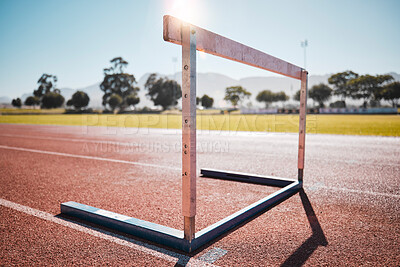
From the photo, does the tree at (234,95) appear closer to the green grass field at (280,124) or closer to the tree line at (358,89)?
the tree line at (358,89)

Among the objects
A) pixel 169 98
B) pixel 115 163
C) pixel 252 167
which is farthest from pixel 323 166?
pixel 169 98

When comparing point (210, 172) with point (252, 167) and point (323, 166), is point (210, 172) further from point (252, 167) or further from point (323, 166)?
point (323, 166)

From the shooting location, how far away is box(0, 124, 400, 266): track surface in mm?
2359

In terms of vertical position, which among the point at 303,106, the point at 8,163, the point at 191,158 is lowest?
the point at 8,163

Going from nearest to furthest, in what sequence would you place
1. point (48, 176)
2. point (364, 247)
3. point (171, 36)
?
point (171, 36)
point (364, 247)
point (48, 176)

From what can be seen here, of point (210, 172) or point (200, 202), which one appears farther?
point (210, 172)

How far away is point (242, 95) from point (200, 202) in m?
140

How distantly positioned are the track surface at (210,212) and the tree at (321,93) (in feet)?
391

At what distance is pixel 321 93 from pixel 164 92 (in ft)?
216

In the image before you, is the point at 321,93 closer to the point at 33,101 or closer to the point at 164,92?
the point at 164,92

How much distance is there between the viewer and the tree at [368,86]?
330 ft

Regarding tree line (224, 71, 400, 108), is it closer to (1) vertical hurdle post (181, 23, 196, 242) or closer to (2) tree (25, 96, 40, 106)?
(1) vertical hurdle post (181, 23, 196, 242)

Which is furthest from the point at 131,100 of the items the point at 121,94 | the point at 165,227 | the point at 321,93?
the point at 165,227

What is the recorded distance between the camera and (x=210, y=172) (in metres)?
5.46
